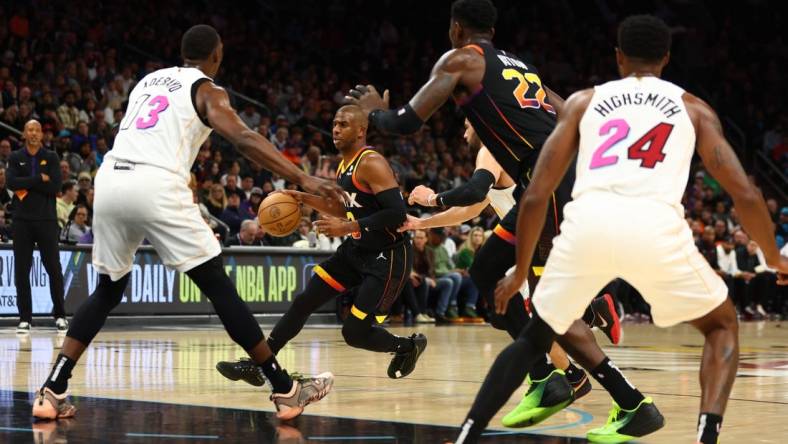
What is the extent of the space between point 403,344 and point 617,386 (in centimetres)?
235

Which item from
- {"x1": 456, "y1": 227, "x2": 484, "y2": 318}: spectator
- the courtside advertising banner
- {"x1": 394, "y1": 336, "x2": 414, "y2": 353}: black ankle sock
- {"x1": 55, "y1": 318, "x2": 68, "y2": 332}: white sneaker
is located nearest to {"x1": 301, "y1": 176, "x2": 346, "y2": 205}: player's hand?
{"x1": 394, "y1": 336, "x2": 414, "y2": 353}: black ankle sock

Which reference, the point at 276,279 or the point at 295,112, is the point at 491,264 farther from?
the point at 295,112

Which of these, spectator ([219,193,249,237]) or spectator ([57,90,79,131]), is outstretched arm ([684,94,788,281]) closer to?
spectator ([219,193,249,237])

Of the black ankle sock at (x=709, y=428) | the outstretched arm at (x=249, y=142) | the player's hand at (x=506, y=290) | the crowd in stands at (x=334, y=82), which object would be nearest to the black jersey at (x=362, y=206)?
the outstretched arm at (x=249, y=142)

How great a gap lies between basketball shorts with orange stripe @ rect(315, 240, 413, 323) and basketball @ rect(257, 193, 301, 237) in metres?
0.34

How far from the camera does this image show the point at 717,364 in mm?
4480

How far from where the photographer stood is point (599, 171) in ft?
14.2

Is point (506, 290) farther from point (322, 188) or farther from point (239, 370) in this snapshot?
point (239, 370)

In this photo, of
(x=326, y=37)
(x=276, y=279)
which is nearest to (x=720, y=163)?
(x=276, y=279)

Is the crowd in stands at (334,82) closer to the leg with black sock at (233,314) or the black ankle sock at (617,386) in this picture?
the leg with black sock at (233,314)

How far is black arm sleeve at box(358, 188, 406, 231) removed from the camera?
23.1ft

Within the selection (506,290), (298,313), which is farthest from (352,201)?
(506,290)

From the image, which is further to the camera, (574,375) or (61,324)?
(61,324)

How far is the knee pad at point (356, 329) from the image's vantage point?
720cm
